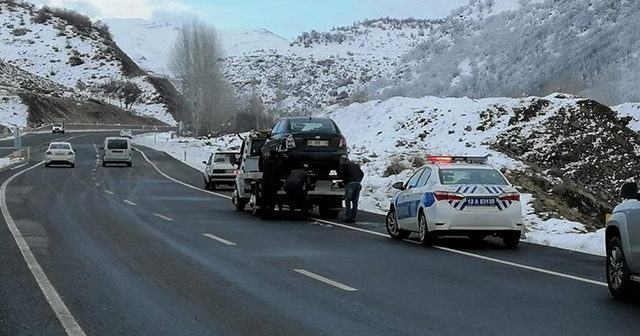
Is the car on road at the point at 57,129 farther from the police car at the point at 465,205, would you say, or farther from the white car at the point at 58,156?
the police car at the point at 465,205

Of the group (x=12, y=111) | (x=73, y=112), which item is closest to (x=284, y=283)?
(x=12, y=111)

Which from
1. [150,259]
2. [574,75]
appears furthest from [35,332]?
[574,75]

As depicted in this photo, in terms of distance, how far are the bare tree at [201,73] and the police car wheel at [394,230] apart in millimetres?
78958

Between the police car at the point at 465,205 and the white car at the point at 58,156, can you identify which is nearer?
the police car at the point at 465,205

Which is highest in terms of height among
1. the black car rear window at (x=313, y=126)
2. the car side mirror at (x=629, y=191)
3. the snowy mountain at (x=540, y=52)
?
the snowy mountain at (x=540, y=52)

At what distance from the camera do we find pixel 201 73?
9631 cm

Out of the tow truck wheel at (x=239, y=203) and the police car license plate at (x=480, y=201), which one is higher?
the police car license plate at (x=480, y=201)

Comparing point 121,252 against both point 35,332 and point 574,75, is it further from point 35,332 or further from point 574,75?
point 574,75

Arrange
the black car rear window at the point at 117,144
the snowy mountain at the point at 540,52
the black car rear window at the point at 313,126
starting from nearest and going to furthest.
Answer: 1. the black car rear window at the point at 313,126
2. the snowy mountain at the point at 540,52
3. the black car rear window at the point at 117,144

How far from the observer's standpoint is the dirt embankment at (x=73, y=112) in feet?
444

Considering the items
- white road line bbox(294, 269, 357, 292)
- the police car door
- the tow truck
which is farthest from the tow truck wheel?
white road line bbox(294, 269, 357, 292)

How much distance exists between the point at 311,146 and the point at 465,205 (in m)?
7.05

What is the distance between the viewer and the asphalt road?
30.2 feet

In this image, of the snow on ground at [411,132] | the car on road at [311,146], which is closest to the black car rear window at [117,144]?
the snow on ground at [411,132]
